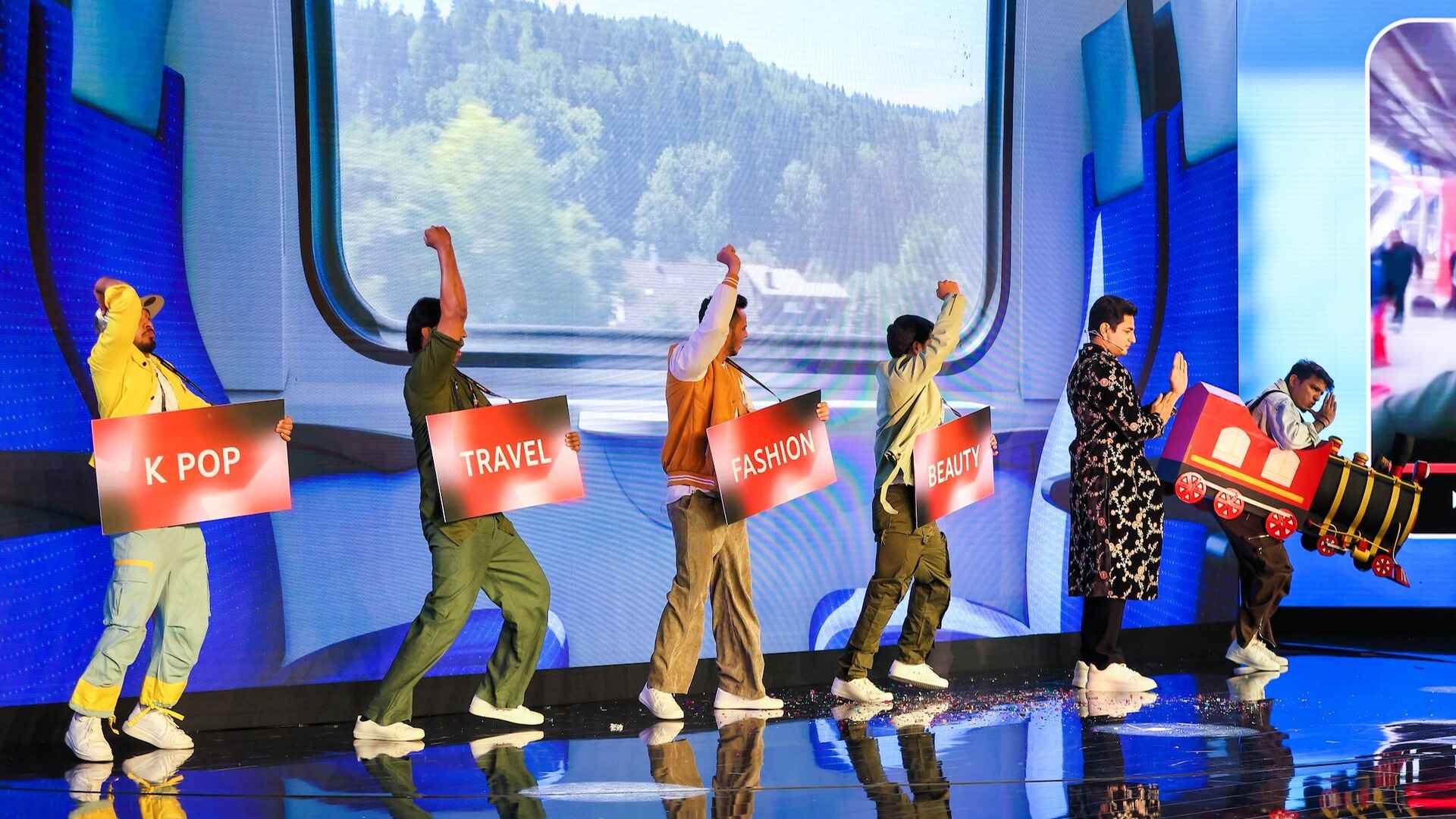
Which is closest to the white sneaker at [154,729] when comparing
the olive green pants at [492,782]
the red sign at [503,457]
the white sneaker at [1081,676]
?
the olive green pants at [492,782]

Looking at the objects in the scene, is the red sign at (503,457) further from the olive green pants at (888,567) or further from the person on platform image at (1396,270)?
the person on platform image at (1396,270)

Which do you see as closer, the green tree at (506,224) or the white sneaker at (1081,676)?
the green tree at (506,224)

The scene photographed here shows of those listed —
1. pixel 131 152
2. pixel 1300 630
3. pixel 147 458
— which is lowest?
pixel 1300 630

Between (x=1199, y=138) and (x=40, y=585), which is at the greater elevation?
(x=1199, y=138)

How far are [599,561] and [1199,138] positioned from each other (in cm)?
381

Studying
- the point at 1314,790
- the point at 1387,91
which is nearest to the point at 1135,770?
the point at 1314,790

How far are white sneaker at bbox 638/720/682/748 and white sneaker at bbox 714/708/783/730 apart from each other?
0.51ft

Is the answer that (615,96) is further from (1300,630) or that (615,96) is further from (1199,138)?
(1300,630)

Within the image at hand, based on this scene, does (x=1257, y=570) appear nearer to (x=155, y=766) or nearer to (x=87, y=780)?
(x=155, y=766)

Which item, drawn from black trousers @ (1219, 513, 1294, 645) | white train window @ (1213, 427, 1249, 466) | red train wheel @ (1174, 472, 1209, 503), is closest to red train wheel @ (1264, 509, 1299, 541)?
black trousers @ (1219, 513, 1294, 645)

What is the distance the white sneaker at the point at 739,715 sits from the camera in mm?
5480

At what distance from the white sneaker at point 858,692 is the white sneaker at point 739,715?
1.30ft

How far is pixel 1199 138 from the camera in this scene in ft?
25.1

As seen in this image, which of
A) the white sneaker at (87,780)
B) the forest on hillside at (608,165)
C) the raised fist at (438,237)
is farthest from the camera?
the forest on hillside at (608,165)
